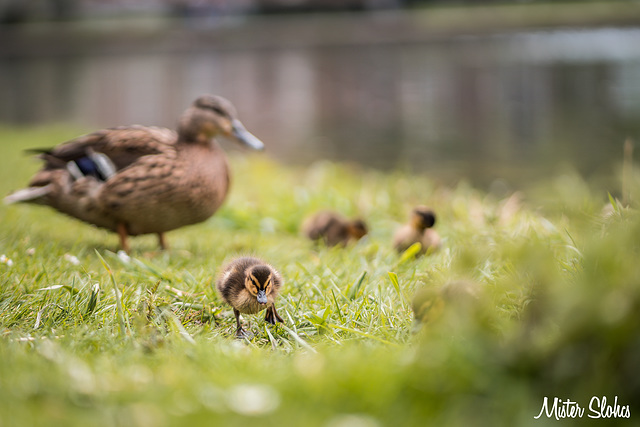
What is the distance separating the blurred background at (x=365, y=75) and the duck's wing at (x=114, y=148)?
3750 millimetres

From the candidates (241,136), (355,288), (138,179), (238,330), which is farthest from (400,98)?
(238,330)


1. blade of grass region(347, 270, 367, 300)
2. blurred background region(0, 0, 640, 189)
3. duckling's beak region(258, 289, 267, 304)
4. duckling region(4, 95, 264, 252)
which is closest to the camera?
duckling's beak region(258, 289, 267, 304)

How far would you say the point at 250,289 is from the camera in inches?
102

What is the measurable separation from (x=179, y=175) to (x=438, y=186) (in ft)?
12.5

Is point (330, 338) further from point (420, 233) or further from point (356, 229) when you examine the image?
point (356, 229)

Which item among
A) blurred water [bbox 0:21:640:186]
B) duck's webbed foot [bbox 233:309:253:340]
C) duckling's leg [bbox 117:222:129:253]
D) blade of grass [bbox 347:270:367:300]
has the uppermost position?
blurred water [bbox 0:21:640:186]

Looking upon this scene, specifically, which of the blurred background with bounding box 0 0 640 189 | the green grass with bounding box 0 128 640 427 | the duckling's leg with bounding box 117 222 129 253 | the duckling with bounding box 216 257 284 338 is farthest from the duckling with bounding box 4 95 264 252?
the blurred background with bounding box 0 0 640 189

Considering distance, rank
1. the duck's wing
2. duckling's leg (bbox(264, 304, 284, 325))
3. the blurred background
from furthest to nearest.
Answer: the blurred background < the duck's wing < duckling's leg (bbox(264, 304, 284, 325))

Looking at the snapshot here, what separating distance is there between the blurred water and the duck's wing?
4.35 metres

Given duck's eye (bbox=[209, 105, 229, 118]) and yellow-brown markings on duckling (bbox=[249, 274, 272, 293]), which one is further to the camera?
duck's eye (bbox=[209, 105, 229, 118])

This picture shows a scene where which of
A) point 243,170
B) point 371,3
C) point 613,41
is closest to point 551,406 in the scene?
point 243,170

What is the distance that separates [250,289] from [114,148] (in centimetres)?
171

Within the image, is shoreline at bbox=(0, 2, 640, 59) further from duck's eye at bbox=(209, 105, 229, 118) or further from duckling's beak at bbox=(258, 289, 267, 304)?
→ duckling's beak at bbox=(258, 289, 267, 304)

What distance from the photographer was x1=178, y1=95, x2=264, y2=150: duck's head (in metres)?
4.05
